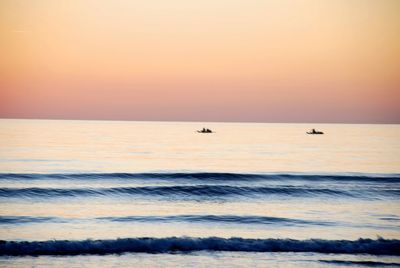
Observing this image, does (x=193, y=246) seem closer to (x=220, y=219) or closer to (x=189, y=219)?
(x=189, y=219)

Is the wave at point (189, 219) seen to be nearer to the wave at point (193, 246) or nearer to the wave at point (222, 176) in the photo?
the wave at point (193, 246)

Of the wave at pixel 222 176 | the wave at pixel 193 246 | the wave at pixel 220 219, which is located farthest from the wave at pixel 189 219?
the wave at pixel 222 176

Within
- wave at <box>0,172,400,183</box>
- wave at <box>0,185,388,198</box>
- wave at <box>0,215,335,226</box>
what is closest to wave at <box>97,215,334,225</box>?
wave at <box>0,215,335,226</box>

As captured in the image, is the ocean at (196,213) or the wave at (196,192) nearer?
the ocean at (196,213)

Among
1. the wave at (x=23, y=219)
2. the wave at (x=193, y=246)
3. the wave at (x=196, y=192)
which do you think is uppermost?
the wave at (x=196, y=192)

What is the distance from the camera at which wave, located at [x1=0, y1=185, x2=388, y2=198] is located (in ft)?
84.1

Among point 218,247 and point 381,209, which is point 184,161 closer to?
point 381,209

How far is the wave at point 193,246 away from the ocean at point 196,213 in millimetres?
29

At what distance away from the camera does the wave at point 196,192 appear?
25641 mm

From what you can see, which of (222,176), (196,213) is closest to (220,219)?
(196,213)

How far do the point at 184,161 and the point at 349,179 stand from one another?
1451 cm

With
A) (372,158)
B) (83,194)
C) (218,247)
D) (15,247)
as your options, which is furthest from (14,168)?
(372,158)

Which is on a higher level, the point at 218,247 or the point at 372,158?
the point at 372,158

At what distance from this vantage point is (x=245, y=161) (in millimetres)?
42375
